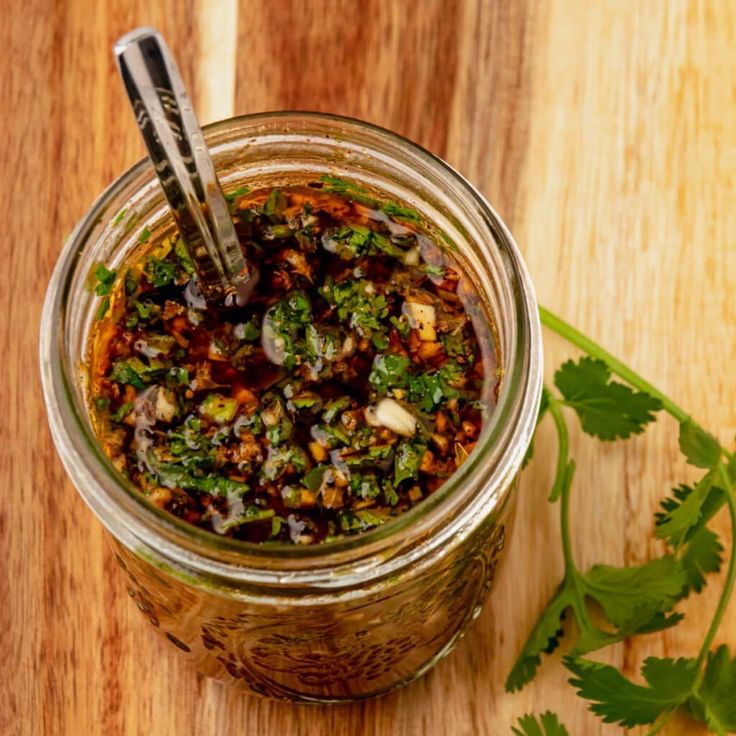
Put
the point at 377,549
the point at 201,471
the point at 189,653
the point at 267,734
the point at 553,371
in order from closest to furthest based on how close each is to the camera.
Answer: the point at 377,549
the point at 201,471
the point at 189,653
the point at 267,734
the point at 553,371

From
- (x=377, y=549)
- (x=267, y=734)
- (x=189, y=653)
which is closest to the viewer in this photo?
(x=377, y=549)

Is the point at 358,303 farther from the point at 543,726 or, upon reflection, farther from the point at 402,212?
the point at 543,726

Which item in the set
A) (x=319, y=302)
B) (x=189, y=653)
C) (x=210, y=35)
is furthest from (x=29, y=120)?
(x=189, y=653)

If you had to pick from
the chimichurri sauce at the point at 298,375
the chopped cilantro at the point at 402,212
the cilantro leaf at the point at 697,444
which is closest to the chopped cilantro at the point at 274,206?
the chimichurri sauce at the point at 298,375

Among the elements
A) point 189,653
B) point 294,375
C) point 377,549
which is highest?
point 294,375

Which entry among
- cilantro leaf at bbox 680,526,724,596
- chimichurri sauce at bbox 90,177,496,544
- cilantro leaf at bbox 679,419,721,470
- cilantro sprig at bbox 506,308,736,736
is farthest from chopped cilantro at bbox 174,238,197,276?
cilantro leaf at bbox 680,526,724,596

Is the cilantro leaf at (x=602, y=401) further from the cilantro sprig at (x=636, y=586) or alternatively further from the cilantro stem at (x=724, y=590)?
the cilantro stem at (x=724, y=590)

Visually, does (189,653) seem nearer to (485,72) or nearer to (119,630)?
(119,630)
